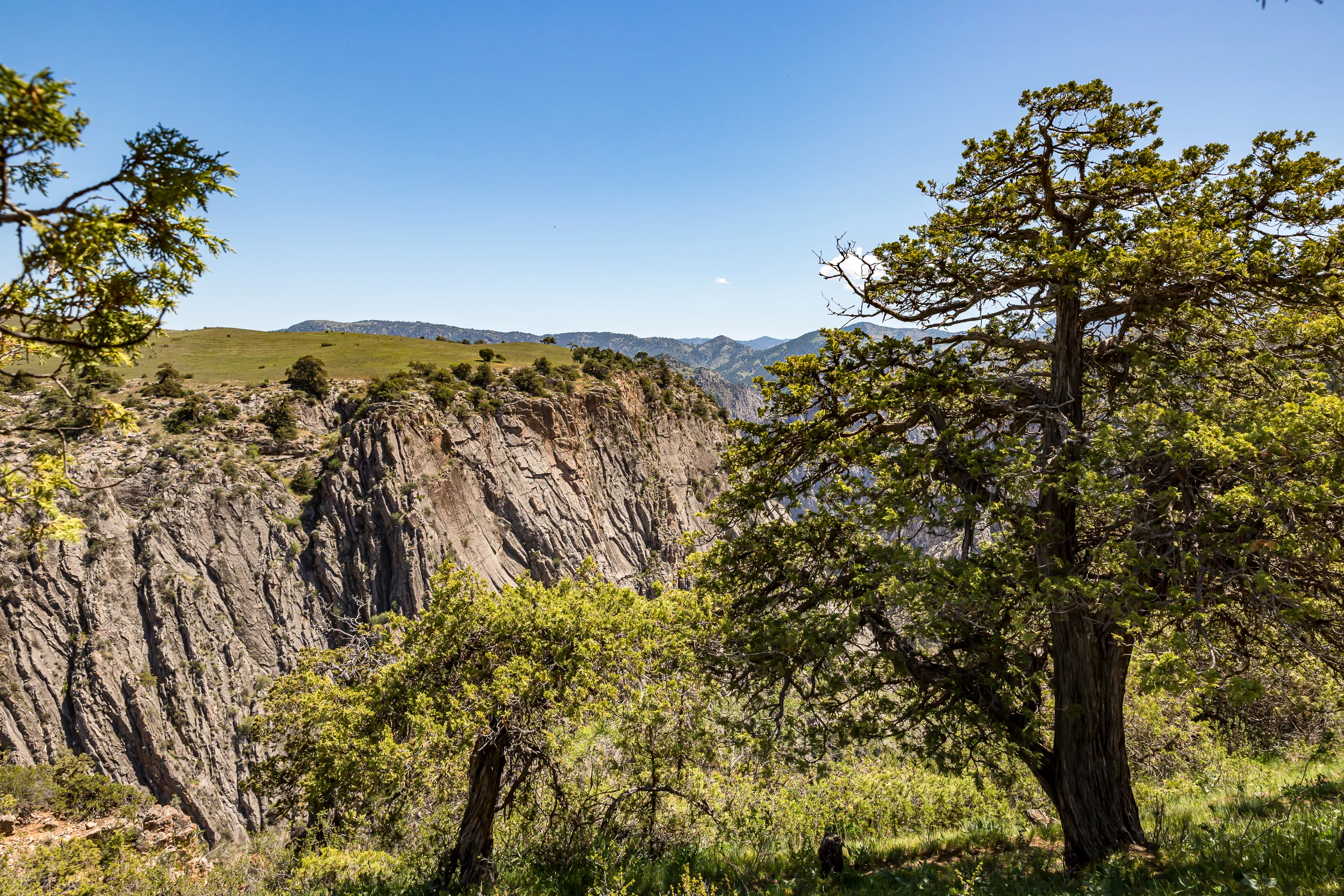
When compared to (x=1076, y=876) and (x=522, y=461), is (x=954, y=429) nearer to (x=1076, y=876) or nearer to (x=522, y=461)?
(x=1076, y=876)

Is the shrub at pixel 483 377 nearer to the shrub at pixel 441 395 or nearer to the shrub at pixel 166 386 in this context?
the shrub at pixel 441 395

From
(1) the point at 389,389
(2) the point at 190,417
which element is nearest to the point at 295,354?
(1) the point at 389,389

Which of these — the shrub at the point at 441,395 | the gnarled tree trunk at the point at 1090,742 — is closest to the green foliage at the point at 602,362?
the shrub at the point at 441,395

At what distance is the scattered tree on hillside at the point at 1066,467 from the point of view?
244 inches

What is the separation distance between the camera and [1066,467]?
23.3ft

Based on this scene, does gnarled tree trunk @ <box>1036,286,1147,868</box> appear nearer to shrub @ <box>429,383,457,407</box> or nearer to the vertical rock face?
the vertical rock face

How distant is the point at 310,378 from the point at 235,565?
1599 cm

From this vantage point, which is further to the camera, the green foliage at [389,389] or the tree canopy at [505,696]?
the green foliage at [389,389]

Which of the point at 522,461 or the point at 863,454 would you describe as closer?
the point at 863,454

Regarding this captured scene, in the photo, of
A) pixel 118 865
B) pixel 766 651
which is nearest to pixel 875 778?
pixel 766 651

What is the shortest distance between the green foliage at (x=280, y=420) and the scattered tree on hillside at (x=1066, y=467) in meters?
43.1

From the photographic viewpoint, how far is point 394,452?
4344 cm

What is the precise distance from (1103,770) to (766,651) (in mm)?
4669

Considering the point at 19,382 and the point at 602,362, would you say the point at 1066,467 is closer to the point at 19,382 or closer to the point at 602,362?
the point at 19,382
